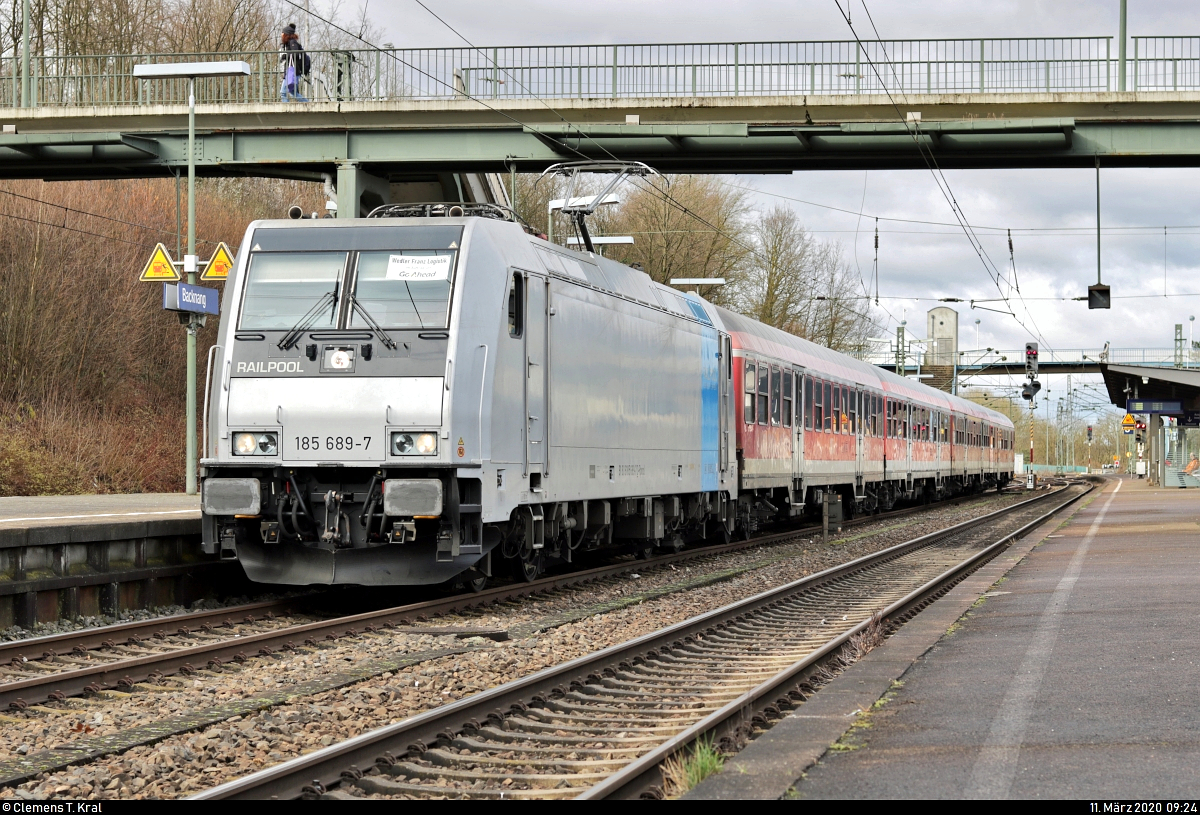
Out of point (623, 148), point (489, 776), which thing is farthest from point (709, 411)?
point (489, 776)

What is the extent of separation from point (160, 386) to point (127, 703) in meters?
24.8

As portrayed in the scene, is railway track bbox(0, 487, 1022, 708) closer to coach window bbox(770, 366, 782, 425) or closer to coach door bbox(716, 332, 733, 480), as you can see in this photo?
Result: coach door bbox(716, 332, 733, 480)

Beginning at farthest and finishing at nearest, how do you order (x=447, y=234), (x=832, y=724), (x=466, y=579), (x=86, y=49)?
1. (x=86, y=49)
2. (x=466, y=579)
3. (x=447, y=234)
4. (x=832, y=724)

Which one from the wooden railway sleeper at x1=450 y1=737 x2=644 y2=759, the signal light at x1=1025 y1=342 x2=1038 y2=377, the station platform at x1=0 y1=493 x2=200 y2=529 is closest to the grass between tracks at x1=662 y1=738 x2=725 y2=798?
the wooden railway sleeper at x1=450 y1=737 x2=644 y2=759

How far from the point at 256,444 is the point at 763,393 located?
12.4 metres

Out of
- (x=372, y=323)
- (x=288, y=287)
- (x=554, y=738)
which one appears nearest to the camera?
(x=554, y=738)

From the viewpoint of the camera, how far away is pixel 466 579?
43.2ft

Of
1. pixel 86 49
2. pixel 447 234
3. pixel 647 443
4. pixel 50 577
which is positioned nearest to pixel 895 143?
pixel 647 443

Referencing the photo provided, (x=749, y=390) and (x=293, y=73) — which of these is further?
(x=293, y=73)

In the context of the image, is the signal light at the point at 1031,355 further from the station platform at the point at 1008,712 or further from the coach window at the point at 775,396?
the station platform at the point at 1008,712

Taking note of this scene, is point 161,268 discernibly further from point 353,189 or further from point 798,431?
point 798,431

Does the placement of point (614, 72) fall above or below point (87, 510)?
above

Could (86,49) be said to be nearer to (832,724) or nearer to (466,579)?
(466,579)

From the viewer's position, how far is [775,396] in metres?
23.5
